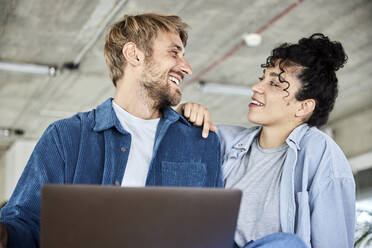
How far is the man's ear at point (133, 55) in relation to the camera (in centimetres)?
228

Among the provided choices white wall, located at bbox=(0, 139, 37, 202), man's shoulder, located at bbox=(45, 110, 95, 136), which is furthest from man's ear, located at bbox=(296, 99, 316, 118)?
white wall, located at bbox=(0, 139, 37, 202)

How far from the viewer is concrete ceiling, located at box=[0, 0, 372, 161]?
238 inches

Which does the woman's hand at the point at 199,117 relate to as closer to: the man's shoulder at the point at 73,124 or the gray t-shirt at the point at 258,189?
the gray t-shirt at the point at 258,189

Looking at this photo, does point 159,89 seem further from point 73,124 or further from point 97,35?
point 97,35

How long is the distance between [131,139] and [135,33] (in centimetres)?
55

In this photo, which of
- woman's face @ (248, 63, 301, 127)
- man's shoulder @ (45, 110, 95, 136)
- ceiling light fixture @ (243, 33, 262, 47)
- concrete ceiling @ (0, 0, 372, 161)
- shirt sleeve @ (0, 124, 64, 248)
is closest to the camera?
shirt sleeve @ (0, 124, 64, 248)

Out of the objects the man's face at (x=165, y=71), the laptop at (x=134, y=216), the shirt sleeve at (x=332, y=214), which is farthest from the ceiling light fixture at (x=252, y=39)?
the laptop at (x=134, y=216)

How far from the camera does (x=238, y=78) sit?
8.48 m

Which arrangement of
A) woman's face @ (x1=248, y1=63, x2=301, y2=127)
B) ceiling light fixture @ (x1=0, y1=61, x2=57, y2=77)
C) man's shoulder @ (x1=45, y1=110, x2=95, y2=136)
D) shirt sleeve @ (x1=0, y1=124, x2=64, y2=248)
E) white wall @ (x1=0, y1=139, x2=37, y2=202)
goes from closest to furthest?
1. shirt sleeve @ (x1=0, y1=124, x2=64, y2=248)
2. man's shoulder @ (x1=45, y1=110, x2=95, y2=136)
3. woman's face @ (x1=248, y1=63, x2=301, y2=127)
4. ceiling light fixture @ (x1=0, y1=61, x2=57, y2=77)
5. white wall @ (x1=0, y1=139, x2=37, y2=202)

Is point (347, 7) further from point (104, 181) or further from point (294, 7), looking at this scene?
point (104, 181)

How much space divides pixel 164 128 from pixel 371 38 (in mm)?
5589

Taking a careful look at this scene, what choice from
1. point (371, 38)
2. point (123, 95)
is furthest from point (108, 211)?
point (371, 38)

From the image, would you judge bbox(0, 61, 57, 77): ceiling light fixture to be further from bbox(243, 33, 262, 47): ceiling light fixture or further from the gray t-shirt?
the gray t-shirt

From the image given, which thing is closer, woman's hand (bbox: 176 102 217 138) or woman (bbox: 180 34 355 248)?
woman (bbox: 180 34 355 248)
